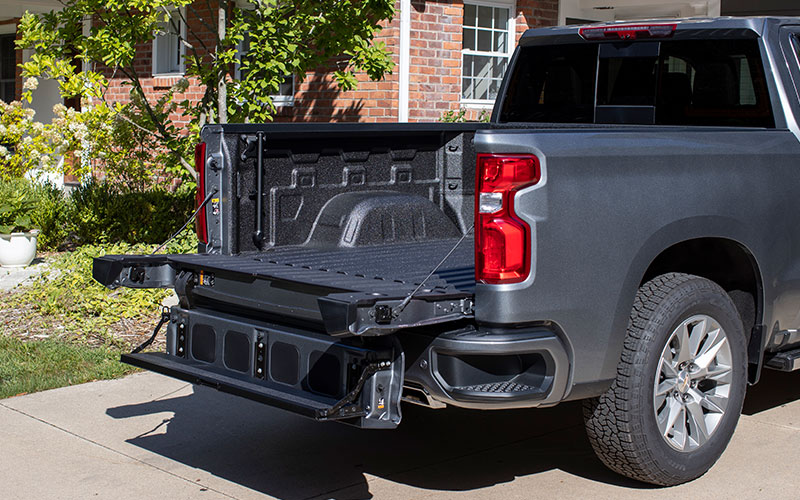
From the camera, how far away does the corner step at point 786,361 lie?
208 inches

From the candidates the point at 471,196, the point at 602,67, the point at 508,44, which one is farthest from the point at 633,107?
the point at 508,44

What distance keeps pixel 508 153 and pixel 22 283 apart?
6.84 meters

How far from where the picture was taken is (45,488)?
4.88 meters

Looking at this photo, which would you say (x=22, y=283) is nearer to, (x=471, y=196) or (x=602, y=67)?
(x=471, y=196)

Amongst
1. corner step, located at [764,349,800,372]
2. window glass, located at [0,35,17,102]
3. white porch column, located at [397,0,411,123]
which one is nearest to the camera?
corner step, located at [764,349,800,372]

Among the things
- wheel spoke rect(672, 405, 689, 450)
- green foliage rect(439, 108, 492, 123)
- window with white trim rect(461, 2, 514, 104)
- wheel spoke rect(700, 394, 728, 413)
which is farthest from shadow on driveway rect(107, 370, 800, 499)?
window with white trim rect(461, 2, 514, 104)

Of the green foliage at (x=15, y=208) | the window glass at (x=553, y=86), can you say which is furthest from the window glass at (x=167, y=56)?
the window glass at (x=553, y=86)

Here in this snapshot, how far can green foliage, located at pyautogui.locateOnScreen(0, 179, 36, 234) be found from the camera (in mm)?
10734

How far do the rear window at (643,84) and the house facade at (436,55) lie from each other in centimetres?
417

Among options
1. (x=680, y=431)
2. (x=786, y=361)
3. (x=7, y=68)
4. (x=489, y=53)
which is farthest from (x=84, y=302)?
(x=7, y=68)

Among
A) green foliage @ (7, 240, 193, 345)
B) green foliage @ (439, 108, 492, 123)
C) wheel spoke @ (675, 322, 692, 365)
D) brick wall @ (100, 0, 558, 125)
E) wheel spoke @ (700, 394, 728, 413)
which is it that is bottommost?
green foliage @ (7, 240, 193, 345)

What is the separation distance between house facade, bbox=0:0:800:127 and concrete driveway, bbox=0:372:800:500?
501 centimetres

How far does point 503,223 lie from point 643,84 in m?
2.48

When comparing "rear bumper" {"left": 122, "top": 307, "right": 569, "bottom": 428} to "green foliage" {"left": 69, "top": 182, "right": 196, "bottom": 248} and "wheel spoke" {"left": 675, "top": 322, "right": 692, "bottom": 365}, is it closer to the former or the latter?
"wheel spoke" {"left": 675, "top": 322, "right": 692, "bottom": 365}
